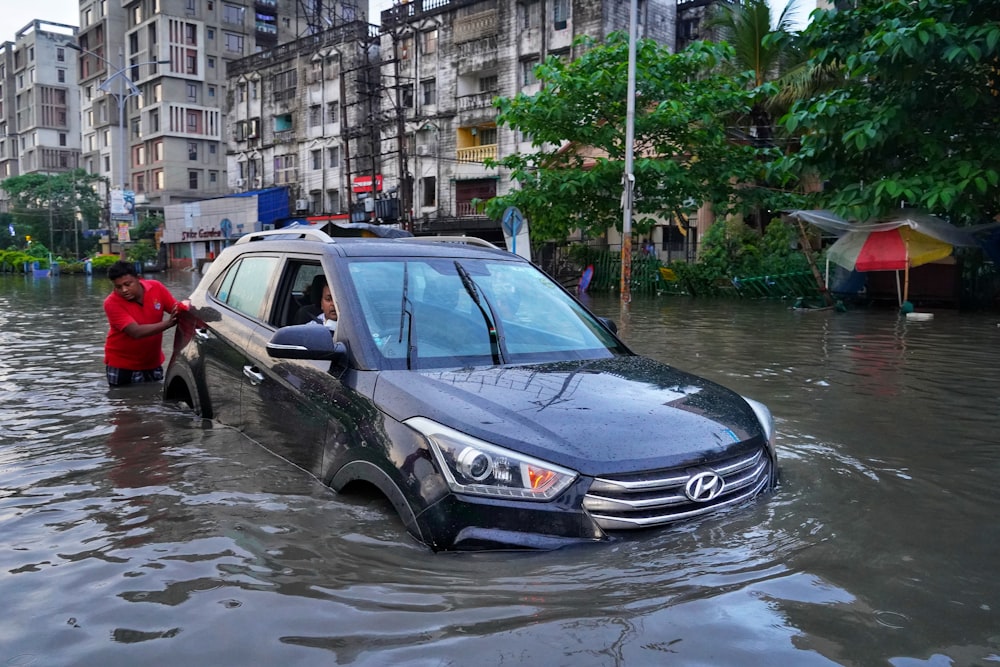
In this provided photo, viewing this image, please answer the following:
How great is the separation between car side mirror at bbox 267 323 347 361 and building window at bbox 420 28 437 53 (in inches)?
1695

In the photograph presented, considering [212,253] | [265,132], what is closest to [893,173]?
[265,132]

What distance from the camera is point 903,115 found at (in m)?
14.2

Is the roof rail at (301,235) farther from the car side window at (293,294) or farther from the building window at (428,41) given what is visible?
the building window at (428,41)

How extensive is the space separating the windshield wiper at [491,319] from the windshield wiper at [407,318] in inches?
12.7

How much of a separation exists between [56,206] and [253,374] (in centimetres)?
7840

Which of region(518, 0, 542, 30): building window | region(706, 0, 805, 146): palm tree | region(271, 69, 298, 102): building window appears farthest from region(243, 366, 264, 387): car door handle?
region(271, 69, 298, 102): building window

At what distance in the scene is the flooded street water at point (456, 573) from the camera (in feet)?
9.37

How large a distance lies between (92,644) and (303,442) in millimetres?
1545

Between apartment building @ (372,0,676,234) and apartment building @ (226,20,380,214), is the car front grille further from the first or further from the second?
apartment building @ (226,20,380,214)

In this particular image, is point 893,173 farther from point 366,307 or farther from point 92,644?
point 92,644

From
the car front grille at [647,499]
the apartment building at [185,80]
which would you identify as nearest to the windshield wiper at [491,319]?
the car front grille at [647,499]

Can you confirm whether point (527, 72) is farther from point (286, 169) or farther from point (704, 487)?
point (704, 487)

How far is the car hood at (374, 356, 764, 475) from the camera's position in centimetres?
326

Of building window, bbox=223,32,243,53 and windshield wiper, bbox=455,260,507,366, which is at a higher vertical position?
building window, bbox=223,32,243,53
